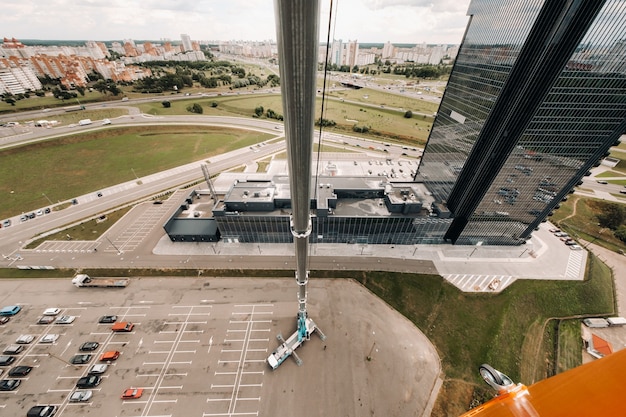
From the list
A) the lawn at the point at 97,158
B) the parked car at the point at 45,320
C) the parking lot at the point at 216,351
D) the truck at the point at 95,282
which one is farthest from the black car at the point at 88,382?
the lawn at the point at 97,158

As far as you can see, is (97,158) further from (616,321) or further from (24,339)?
(616,321)

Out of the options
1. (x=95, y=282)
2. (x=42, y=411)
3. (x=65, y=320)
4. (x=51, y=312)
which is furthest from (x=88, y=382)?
(x=95, y=282)

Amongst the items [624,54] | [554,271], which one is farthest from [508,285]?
[624,54]

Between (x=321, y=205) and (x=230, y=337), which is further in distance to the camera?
(x=321, y=205)

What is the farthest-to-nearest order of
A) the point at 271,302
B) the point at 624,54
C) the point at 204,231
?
1. the point at 204,231
2. the point at 271,302
3. the point at 624,54

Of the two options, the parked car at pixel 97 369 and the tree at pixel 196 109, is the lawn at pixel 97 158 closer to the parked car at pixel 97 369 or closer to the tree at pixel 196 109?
the tree at pixel 196 109

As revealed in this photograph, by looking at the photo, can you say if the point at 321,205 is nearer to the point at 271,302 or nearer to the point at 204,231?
the point at 271,302

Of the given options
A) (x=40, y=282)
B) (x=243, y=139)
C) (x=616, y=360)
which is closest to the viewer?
(x=616, y=360)
